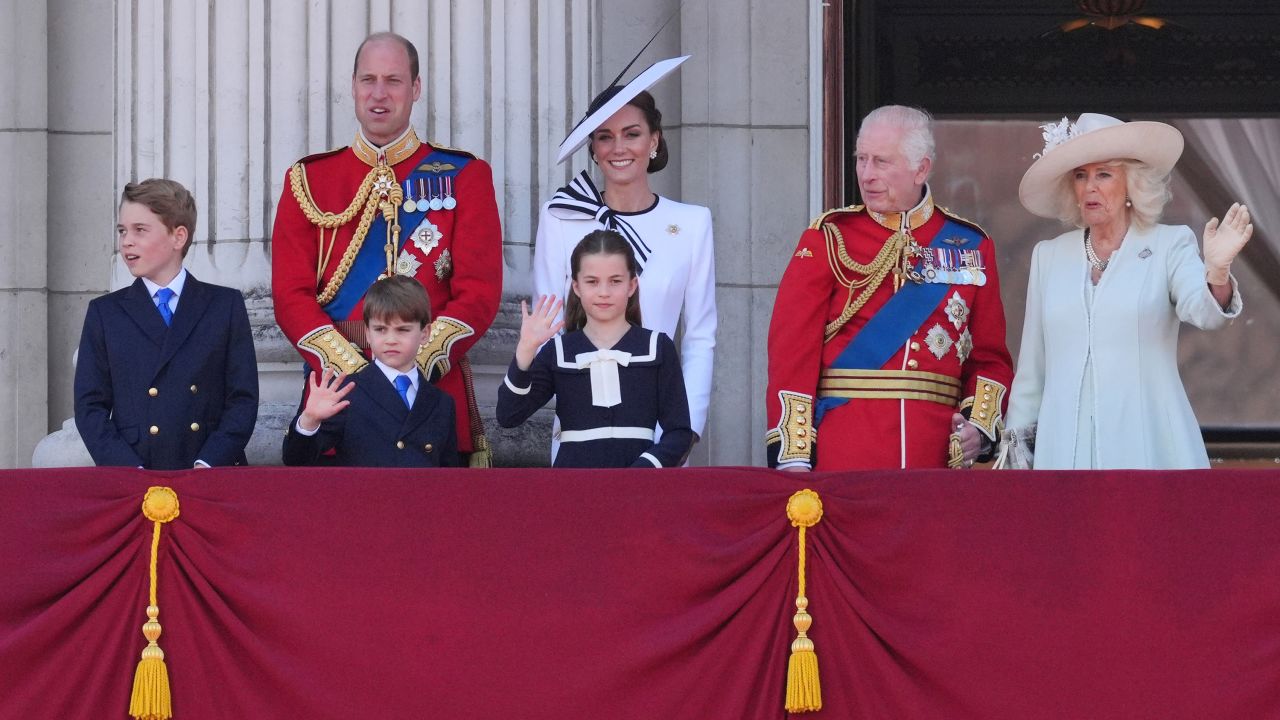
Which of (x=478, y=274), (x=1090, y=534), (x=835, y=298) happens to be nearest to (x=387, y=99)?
(x=478, y=274)

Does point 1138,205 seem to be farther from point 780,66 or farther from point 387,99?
point 780,66

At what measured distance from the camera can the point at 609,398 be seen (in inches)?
210

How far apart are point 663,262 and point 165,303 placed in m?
1.38

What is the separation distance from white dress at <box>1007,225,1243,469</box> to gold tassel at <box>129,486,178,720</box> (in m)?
2.17

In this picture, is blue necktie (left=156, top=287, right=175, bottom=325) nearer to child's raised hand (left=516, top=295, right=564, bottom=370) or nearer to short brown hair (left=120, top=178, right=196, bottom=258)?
short brown hair (left=120, top=178, right=196, bottom=258)

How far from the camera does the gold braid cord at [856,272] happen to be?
5473 millimetres

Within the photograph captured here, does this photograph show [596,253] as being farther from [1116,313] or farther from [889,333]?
[1116,313]

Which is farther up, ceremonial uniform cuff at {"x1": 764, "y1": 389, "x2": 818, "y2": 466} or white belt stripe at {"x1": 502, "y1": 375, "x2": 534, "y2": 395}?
white belt stripe at {"x1": 502, "y1": 375, "x2": 534, "y2": 395}

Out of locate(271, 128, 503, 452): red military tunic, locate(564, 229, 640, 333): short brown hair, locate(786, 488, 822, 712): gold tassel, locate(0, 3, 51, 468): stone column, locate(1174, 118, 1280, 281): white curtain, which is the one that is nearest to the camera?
locate(786, 488, 822, 712): gold tassel

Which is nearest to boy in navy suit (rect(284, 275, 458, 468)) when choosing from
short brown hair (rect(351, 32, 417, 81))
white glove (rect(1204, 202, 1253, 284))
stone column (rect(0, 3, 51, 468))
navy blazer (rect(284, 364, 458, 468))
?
navy blazer (rect(284, 364, 458, 468))

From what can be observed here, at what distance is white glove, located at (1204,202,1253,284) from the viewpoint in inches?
190

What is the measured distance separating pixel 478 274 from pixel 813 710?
1.84 metres

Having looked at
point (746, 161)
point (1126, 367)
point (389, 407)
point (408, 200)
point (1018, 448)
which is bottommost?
point (1018, 448)

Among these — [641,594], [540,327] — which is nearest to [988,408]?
[540,327]
